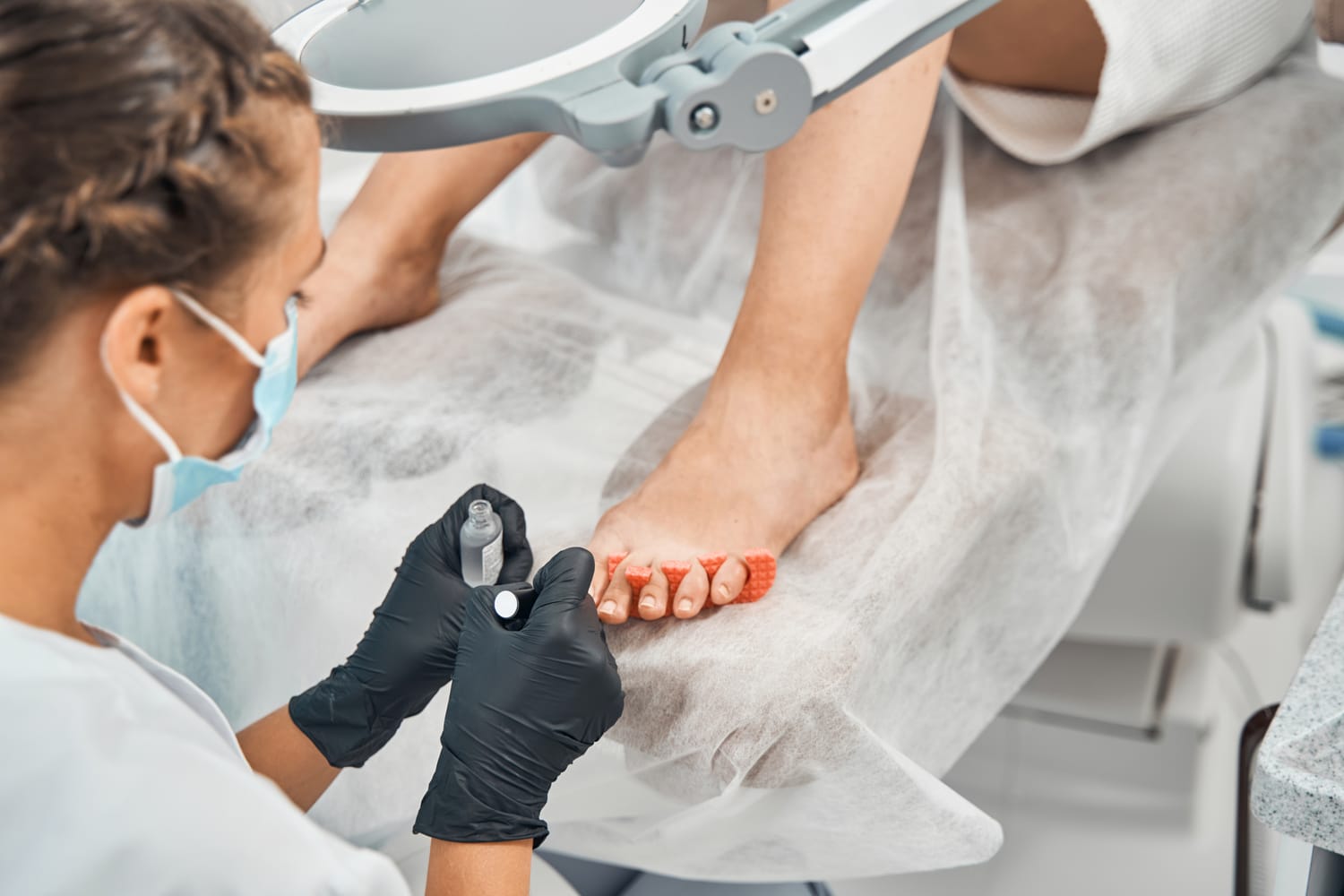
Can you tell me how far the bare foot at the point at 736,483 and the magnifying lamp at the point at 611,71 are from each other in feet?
1.05

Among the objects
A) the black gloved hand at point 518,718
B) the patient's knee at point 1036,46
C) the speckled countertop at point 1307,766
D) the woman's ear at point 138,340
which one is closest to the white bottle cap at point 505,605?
the black gloved hand at point 518,718

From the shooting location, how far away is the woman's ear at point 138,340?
20.2 inches

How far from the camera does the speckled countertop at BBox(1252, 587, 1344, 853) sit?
1.73 ft

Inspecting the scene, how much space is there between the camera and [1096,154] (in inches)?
44.4

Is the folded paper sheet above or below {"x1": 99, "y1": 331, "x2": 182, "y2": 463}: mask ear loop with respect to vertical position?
below

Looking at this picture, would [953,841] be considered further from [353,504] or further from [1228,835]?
[1228,835]

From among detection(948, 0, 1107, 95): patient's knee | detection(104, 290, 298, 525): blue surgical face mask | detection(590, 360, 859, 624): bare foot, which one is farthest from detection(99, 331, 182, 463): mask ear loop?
detection(948, 0, 1107, 95): patient's knee

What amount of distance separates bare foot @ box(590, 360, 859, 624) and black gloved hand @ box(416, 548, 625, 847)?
4.3 inches

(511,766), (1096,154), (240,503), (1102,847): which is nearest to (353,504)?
(240,503)

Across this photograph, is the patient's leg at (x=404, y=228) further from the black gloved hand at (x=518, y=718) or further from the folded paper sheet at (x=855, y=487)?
the black gloved hand at (x=518, y=718)

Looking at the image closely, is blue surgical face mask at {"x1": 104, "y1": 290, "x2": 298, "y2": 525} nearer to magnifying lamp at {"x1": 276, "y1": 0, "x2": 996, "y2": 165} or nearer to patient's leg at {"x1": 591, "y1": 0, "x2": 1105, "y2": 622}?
magnifying lamp at {"x1": 276, "y1": 0, "x2": 996, "y2": 165}

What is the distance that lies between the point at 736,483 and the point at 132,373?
44 cm

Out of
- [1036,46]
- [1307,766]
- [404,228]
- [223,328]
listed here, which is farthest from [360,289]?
[1307,766]

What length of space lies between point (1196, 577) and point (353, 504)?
2.55 ft
